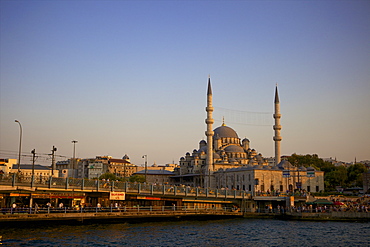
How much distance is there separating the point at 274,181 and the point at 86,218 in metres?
57.7

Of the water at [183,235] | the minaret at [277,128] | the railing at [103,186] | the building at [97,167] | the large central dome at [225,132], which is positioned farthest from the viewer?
the building at [97,167]

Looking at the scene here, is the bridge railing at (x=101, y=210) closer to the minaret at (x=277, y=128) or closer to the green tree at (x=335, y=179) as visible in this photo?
the minaret at (x=277, y=128)

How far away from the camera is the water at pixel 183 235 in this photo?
30922 millimetres

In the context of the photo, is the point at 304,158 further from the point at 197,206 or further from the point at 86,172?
the point at 197,206

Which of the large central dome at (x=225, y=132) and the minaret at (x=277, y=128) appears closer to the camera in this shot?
the minaret at (x=277, y=128)

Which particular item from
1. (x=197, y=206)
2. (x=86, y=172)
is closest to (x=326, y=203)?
(x=197, y=206)

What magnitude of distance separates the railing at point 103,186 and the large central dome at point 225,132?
189ft

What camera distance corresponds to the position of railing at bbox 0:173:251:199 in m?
37.8

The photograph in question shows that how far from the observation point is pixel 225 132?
384ft

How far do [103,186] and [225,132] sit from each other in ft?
246

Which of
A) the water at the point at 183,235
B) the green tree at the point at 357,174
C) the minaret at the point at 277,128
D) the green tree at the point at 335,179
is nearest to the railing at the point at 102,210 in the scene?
the water at the point at 183,235

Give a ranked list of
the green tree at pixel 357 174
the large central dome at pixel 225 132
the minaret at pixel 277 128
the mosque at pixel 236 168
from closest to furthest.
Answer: the mosque at pixel 236 168 → the minaret at pixel 277 128 → the green tree at pixel 357 174 → the large central dome at pixel 225 132

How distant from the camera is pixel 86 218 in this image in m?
40.6

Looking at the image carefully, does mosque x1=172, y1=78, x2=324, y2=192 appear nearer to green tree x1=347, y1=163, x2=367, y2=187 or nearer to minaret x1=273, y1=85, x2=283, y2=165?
minaret x1=273, y1=85, x2=283, y2=165
